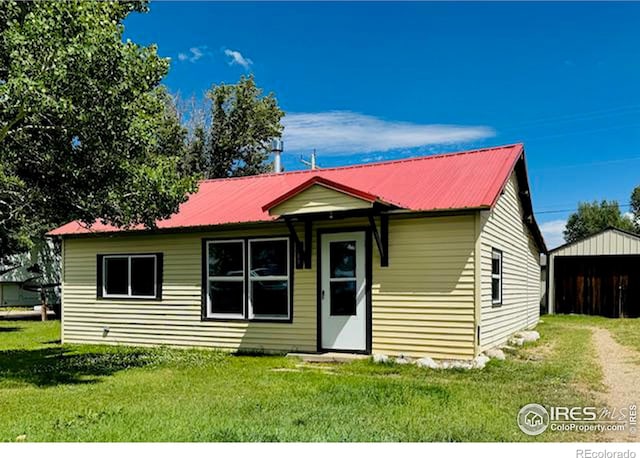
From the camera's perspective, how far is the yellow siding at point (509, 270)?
31.4ft

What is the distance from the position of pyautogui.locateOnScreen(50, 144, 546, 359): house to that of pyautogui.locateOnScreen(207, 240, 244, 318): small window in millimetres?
27

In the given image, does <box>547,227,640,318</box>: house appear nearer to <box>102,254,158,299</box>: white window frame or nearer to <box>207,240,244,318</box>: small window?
<box>207,240,244,318</box>: small window

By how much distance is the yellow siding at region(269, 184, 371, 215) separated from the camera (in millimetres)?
9023

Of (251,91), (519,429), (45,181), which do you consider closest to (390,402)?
(519,429)

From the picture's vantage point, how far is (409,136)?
1727cm

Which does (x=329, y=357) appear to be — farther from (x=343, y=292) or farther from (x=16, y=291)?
(x=16, y=291)

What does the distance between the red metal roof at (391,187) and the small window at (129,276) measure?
0.71 meters

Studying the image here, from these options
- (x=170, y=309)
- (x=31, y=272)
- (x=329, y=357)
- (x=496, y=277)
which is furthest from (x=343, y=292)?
(x=31, y=272)

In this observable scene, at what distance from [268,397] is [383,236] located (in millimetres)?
3793

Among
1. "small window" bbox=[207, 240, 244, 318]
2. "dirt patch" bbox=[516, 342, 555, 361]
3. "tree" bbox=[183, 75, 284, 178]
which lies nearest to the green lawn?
"dirt patch" bbox=[516, 342, 555, 361]

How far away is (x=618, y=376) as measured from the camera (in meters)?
8.08

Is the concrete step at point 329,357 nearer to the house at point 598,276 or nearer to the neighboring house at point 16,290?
the house at point 598,276

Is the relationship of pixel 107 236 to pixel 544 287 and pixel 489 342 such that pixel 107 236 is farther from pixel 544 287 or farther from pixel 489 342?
pixel 544 287
